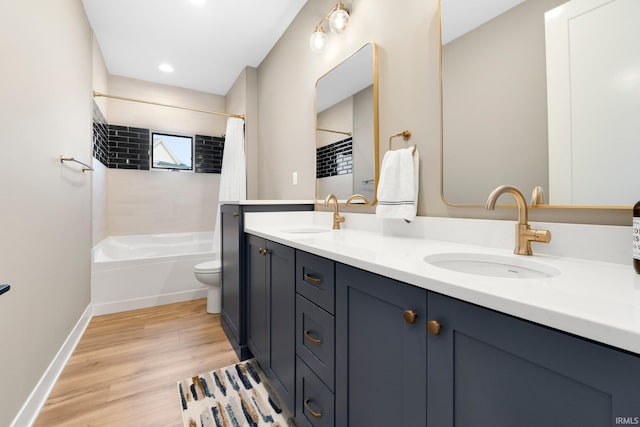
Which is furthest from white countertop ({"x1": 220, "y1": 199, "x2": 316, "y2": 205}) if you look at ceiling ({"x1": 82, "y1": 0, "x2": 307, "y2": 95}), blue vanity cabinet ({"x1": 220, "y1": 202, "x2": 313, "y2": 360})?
ceiling ({"x1": 82, "y1": 0, "x2": 307, "y2": 95})

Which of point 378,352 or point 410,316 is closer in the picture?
point 410,316

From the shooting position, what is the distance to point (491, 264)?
908 mm

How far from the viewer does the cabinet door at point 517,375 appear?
14.8 inches

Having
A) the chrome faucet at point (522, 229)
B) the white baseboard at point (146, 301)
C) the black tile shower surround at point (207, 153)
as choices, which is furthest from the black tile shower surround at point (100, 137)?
the chrome faucet at point (522, 229)

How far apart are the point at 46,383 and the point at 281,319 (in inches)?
52.0

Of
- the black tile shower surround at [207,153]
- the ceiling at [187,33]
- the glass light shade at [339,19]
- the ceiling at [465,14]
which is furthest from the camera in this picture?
the black tile shower surround at [207,153]

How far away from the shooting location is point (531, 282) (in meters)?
0.58

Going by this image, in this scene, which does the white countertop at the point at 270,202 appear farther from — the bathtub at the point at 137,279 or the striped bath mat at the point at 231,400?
the bathtub at the point at 137,279

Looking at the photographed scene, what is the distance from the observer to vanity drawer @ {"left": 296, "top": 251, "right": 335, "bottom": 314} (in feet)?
3.12

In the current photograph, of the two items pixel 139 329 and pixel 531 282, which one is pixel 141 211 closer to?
pixel 139 329

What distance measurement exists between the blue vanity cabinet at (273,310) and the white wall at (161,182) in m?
2.54

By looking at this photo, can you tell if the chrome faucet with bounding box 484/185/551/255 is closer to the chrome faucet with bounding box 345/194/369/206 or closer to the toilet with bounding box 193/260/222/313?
the chrome faucet with bounding box 345/194/369/206

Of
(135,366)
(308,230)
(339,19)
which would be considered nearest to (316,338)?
(308,230)

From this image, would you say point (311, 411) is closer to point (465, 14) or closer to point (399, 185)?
point (399, 185)
